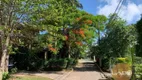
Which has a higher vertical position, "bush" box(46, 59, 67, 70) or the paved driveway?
"bush" box(46, 59, 67, 70)

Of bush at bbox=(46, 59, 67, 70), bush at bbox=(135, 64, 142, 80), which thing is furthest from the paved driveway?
bush at bbox=(135, 64, 142, 80)

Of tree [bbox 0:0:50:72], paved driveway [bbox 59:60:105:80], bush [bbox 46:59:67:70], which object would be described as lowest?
paved driveway [bbox 59:60:105:80]

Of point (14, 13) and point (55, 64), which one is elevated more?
point (14, 13)

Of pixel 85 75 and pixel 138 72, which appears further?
pixel 85 75

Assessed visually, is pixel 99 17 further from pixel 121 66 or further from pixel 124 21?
pixel 121 66

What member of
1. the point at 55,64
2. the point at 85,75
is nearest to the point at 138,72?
the point at 85,75

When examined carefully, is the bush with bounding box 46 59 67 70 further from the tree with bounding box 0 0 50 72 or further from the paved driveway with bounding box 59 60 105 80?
the tree with bounding box 0 0 50 72

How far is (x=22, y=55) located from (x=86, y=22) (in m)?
9.11

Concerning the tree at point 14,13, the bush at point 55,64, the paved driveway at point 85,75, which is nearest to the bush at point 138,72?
the tree at point 14,13

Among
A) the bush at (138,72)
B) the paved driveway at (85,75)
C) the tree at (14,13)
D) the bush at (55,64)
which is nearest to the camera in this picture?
the bush at (138,72)

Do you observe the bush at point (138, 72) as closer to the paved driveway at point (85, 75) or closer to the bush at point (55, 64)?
the paved driveway at point (85, 75)

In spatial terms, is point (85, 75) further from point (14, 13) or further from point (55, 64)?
point (14, 13)

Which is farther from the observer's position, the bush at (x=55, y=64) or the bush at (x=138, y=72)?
the bush at (x=55, y=64)

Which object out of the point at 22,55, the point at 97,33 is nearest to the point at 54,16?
the point at 22,55
